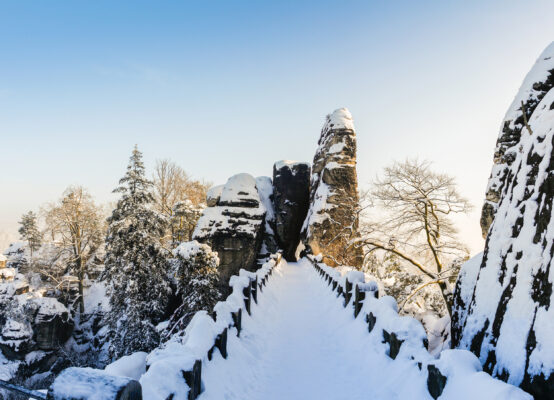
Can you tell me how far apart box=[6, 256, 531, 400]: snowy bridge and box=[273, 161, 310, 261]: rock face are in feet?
76.2

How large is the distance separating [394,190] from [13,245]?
48.3 metres

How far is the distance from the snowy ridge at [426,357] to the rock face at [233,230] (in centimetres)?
1820

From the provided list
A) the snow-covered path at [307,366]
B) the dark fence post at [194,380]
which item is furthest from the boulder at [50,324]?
the dark fence post at [194,380]

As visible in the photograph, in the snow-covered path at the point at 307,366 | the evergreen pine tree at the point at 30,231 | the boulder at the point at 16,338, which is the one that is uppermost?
the snow-covered path at the point at 307,366

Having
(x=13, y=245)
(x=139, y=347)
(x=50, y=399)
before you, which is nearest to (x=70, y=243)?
(x=139, y=347)

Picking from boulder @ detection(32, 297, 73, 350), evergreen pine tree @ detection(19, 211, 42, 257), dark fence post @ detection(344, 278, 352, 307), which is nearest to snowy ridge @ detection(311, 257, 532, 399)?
dark fence post @ detection(344, 278, 352, 307)

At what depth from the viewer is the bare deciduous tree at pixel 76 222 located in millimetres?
23672

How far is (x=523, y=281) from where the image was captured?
2.40 m

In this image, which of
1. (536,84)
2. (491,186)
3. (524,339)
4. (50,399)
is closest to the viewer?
(50,399)

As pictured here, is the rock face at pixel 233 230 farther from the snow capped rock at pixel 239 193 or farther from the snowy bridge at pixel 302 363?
the snowy bridge at pixel 302 363

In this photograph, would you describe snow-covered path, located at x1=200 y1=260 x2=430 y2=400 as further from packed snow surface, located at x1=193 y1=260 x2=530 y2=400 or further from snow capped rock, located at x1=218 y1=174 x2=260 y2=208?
snow capped rock, located at x1=218 y1=174 x2=260 y2=208

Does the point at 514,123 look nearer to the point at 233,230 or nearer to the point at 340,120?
the point at 233,230

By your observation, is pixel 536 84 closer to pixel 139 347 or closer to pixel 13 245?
pixel 139 347

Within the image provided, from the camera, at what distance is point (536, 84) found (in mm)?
6133
